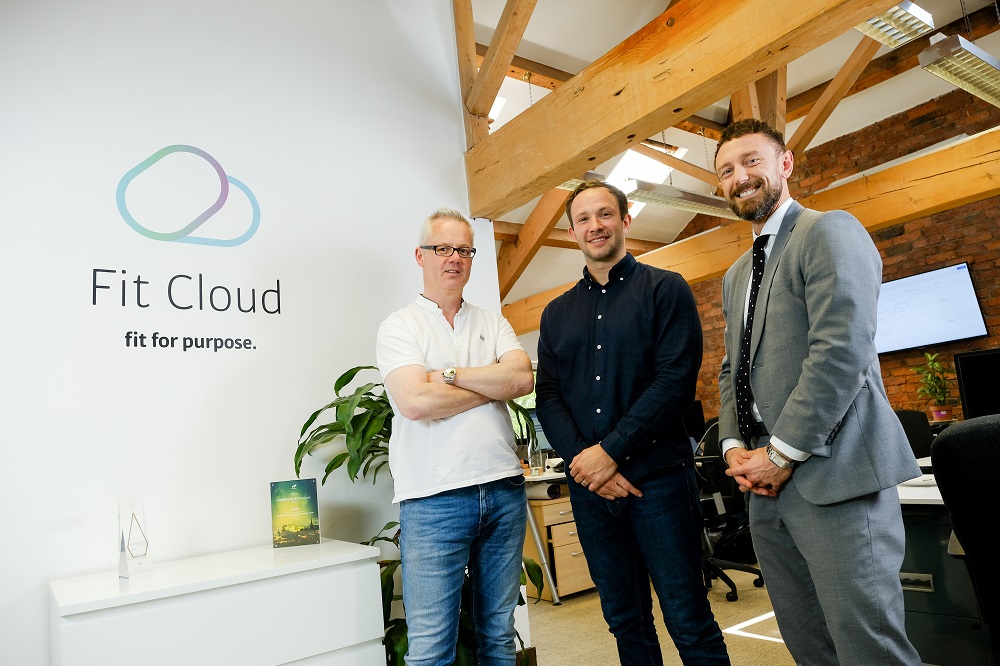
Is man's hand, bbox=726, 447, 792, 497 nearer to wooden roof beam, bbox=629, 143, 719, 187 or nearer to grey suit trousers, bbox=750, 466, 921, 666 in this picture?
grey suit trousers, bbox=750, 466, 921, 666

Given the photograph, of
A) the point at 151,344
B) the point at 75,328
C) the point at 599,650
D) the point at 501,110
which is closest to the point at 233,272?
the point at 151,344

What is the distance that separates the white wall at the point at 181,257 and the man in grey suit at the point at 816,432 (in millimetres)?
1622

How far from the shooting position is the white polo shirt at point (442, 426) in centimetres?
179

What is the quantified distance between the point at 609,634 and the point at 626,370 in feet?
6.86

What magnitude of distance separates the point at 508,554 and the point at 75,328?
156 centimetres

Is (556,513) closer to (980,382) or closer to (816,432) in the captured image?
(980,382)

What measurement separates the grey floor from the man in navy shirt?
1.36 metres

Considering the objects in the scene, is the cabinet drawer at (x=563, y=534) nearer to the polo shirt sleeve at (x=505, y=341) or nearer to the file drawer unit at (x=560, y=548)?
the file drawer unit at (x=560, y=548)

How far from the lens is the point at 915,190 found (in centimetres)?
497

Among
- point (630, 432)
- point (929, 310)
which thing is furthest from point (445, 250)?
point (929, 310)

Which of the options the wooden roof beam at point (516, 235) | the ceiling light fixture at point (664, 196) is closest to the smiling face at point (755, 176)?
the ceiling light fixture at point (664, 196)

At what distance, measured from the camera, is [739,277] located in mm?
1702

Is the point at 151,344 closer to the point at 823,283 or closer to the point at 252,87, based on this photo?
the point at 252,87

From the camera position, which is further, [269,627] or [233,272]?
[233,272]
